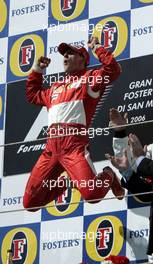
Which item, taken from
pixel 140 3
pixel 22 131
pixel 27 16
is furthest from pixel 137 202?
pixel 27 16

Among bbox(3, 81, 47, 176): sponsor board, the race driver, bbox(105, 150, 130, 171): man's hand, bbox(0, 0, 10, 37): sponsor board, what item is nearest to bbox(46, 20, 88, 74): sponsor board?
bbox(3, 81, 47, 176): sponsor board

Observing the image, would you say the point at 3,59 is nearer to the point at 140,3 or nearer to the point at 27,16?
the point at 27,16

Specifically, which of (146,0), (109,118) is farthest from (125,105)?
(146,0)

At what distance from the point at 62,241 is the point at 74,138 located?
0.59 metres

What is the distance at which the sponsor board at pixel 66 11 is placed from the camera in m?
8.52

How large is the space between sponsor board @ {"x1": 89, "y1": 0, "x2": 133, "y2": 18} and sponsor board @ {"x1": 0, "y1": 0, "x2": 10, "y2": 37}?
0.62 meters

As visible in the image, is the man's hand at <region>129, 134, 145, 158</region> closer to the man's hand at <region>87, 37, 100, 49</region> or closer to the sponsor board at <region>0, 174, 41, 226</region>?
the man's hand at <region>87, 37, 100, 49</region>

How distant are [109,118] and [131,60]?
1.22ft

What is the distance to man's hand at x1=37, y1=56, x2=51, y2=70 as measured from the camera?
26.2 feet

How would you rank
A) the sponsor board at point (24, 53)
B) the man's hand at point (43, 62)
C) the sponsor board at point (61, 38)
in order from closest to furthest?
the man's hand at point (43, 62) → the sponsor board at point (61, 38) → the sponsor board at point (24, 53)

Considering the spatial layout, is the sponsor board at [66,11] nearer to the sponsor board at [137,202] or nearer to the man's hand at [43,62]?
the man's hand at [43,62]

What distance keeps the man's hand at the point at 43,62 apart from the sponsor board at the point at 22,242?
0.89 metres

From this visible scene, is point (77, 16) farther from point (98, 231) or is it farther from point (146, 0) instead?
point (98, 231)

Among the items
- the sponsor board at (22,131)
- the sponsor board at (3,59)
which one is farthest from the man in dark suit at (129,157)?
the sponsor board at (3,59)
